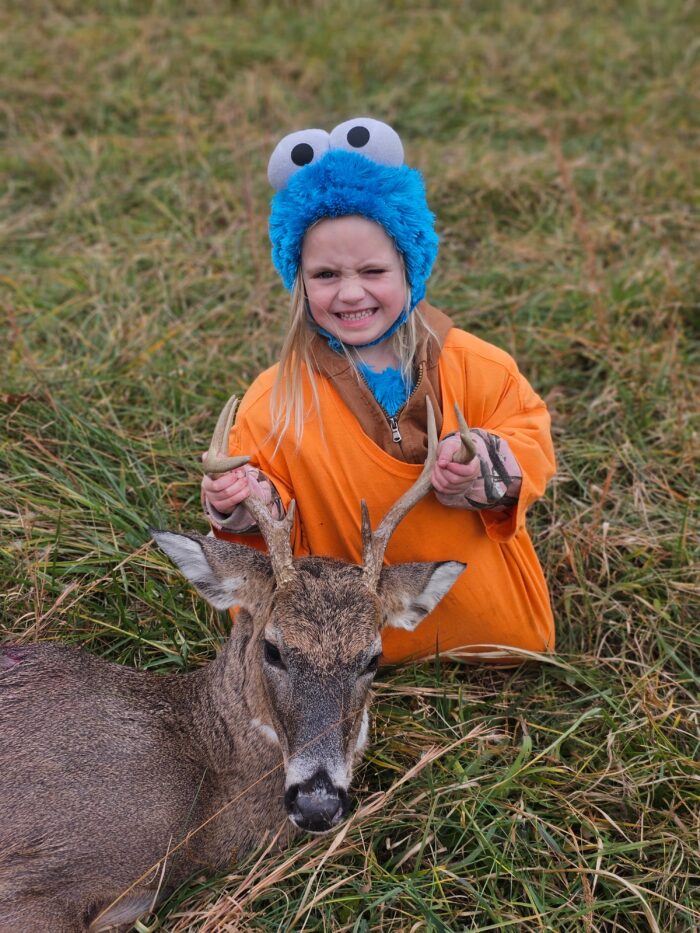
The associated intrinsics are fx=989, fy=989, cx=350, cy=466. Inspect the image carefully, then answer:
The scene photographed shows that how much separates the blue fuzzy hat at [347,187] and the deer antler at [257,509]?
66 centimetres

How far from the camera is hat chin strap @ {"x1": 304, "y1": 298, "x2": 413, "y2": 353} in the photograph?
3.38 m

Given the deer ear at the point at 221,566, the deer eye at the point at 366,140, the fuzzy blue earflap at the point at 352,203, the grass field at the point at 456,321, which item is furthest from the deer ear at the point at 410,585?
the deer eye at the point at 366,140

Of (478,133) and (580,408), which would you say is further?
(478,133)

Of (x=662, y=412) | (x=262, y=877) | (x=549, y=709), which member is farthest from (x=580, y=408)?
(x=262, y=877)

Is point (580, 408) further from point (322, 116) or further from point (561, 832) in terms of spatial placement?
point (322, 116)

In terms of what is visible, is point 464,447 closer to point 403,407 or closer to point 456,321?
point 403,407

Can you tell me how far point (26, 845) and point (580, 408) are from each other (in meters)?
3.20

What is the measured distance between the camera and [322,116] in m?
6.94

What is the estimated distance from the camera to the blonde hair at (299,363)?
11.0 feet

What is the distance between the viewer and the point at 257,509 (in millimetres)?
3010

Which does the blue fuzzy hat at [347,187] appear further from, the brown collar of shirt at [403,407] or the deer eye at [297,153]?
the brown collar of shirt at [403,407]

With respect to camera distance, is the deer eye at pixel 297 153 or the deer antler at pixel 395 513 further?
the deer eye at pixel 297 153

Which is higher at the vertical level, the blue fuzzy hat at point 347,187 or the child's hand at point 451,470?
the blue fuzzy hat at point 347,187

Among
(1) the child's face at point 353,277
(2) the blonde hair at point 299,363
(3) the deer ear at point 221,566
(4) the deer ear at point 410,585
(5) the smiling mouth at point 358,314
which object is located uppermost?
(1) the child's face at point 353,277
